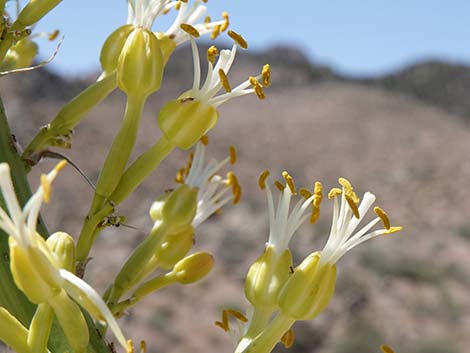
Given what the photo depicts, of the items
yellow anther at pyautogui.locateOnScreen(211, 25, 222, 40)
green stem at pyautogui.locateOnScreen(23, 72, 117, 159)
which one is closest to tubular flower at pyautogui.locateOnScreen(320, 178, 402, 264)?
yellow anther at pyautogui.locateOnScreen(211, 25, 222, 40)

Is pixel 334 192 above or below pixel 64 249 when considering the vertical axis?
below

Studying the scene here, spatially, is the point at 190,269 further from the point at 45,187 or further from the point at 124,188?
the point at 45,187

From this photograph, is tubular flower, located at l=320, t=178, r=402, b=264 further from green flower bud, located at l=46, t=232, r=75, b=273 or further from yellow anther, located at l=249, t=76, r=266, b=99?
green flower bud, located at l=46, t=232, r=75, b=273

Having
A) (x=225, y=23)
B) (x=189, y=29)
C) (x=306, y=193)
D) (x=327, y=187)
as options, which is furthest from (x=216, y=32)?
(x=327, y=187)

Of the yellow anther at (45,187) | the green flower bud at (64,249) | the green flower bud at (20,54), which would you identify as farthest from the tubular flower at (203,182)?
the yellow anther at (45,187)

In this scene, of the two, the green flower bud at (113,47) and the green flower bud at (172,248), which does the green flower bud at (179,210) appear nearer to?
the green flower bud at (172,248)

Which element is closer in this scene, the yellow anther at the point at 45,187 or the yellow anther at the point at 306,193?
the yellow anther at the point at 45,187
